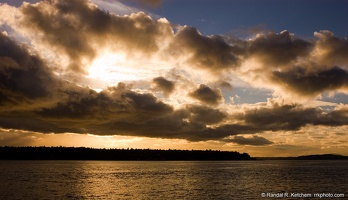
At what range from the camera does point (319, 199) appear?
7306 centimetres

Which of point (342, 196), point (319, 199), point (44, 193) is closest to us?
point (319, 199)

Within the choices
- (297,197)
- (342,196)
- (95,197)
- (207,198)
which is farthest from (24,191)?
(342,196)

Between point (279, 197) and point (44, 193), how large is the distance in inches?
2118

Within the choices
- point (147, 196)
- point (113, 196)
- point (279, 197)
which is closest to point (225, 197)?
point (279, 197)

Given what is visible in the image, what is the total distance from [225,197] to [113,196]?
25.1 m

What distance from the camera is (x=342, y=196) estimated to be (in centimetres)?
7838

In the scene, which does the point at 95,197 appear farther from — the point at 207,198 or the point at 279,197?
the point at 279,197

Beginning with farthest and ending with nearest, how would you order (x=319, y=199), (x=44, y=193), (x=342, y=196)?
(x=44, y=193) → (x=342, y=196) → (x=319, y=199)

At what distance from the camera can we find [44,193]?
3349 inches

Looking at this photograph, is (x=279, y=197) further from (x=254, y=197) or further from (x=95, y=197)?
(x=95, y=197)

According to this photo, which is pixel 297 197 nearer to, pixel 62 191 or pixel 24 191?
pixel 62 191

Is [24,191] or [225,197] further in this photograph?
[24,191]

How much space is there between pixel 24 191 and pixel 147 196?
32307 mm

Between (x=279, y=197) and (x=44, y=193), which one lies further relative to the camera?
(x=44, y=193)
